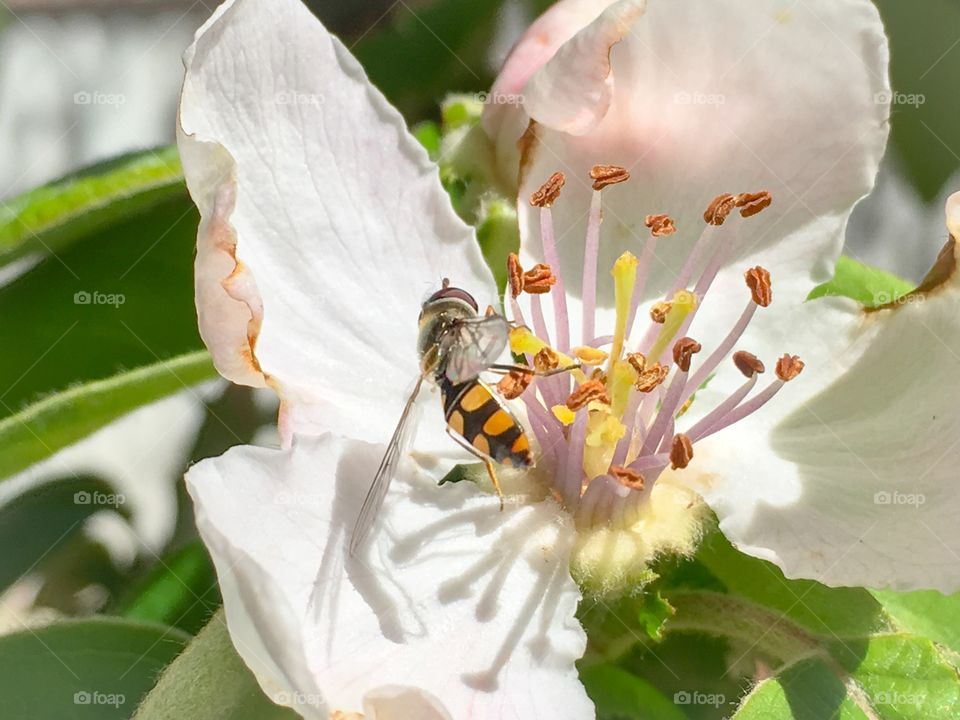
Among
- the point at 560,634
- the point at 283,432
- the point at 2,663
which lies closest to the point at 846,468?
the point at 560,634

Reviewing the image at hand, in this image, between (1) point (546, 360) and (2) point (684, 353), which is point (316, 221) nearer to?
(1) point (546, 360)

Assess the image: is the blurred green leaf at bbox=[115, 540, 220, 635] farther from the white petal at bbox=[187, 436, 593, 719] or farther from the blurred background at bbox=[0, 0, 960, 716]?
the white petal at bbox=[187, 436, 593, 719]

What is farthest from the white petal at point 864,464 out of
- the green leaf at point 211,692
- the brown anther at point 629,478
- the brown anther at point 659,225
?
the green leaf at point 211,692

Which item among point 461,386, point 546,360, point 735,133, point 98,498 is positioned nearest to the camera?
point 461,386

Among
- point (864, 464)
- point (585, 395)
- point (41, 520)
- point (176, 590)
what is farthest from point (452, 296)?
point (41, 520)

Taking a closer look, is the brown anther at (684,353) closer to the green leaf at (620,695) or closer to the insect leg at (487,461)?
the insect leg at (487,461)

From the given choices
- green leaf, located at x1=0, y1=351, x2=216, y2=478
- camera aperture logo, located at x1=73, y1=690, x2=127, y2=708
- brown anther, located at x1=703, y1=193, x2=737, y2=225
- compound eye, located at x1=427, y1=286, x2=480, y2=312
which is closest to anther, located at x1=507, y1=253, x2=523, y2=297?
compound eye, located at x1=427, y1=286, x2=480, y2=312
